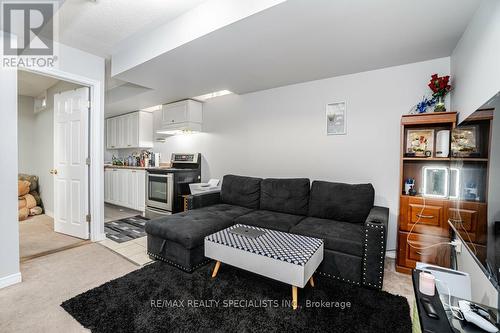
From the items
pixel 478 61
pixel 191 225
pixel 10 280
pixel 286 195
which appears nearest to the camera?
pixel 478 61

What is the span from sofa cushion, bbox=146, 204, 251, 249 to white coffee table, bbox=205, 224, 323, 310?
19cm

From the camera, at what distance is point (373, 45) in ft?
7.00

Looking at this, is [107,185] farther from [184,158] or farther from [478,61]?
[478,61]

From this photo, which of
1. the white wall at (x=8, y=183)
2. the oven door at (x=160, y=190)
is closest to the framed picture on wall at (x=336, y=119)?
the oven door at (x=160, y=190)

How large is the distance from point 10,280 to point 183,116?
118 inches

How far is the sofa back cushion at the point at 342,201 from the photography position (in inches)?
97.8

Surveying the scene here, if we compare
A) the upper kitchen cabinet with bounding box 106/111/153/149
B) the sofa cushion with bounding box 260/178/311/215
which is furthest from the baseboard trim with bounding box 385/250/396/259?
the upper kitchen cabinet with bounding box 106/111/153/149

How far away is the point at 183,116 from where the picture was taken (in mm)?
4090

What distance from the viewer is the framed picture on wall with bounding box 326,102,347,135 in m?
2.91

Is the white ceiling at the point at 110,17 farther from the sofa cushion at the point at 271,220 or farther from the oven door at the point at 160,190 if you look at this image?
the sofa cushion at the point at 271,220

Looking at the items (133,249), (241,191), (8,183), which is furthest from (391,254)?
(8,183)

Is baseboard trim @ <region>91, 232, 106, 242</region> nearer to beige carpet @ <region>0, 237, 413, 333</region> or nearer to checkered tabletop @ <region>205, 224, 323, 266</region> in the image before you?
beige carpet @ <region>0, 237, 413, 333</region>

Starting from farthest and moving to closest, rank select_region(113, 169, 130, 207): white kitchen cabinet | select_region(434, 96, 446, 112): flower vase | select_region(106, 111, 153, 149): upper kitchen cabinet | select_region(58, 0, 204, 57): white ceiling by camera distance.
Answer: select_region(106, 111, 153, 149): upper kitchen cabinet → select_region(113, 169, 130, 207): white kitchen cabinet → select_region(434, 96, 446, 112): flower vase → select_region(58, 0, 204, 57): white ceiling

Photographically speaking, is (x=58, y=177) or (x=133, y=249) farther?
(x=58, y=177)
